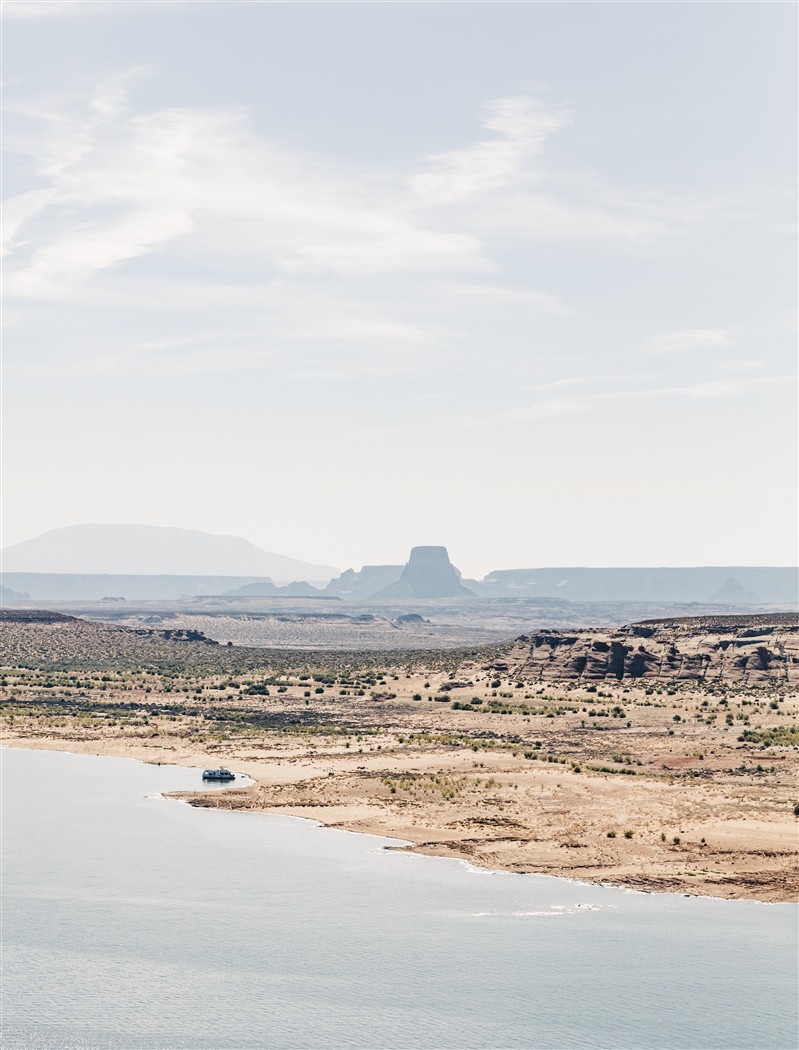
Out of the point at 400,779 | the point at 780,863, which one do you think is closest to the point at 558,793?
the point at 400,779

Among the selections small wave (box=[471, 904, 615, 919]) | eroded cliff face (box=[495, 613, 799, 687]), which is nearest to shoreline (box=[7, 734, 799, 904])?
small wave (box=[471, 904, 615, 919])

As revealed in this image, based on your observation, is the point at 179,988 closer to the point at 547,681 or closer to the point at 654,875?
the point at 654,875

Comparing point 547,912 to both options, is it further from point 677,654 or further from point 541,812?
point 677,654

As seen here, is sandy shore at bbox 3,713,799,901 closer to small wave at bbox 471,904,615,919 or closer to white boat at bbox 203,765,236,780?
white boat at bbox 203,765,236,780

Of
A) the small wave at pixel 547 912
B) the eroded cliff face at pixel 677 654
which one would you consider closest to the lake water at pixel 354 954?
the small wave at pixel 547 912

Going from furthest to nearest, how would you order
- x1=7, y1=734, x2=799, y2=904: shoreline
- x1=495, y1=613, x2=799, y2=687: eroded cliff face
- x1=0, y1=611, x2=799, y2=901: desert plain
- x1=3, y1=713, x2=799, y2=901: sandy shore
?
x1=495, y1=613, x2=799, y2=687: eroded cliff face → x1=0, y1=611, x2=799, y2=901: desert plain → x1=3, y1=713, x2=799, y2=901: sandy shore → x1=7, y1=734, x2=799, y2=904: shoreline
